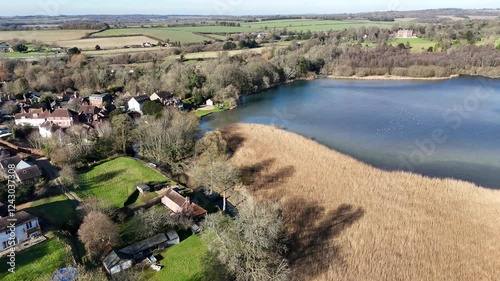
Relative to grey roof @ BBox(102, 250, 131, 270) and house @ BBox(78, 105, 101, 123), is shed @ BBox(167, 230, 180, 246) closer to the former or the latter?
grey roof @ BBox(102, 250, 131, 270)

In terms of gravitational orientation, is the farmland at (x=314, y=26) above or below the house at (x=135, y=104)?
above

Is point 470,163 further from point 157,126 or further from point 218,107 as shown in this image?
point 218,107

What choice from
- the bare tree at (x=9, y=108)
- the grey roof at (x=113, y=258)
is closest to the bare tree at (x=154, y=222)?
the grey roof at (x=113, y=258)

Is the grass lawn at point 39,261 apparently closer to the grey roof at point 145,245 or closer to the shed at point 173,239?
the grey roof at point 145,245

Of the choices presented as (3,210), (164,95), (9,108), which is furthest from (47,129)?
(164,95)

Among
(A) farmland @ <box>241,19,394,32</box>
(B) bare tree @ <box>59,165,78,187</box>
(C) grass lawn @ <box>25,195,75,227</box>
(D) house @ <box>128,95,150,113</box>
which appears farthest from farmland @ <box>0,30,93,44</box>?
(C) grass lawn @ <box>25,195,75,227</box>

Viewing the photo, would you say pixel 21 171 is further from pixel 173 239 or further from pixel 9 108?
pixel 9 108

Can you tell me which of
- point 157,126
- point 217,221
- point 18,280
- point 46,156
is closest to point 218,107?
point 157,126
